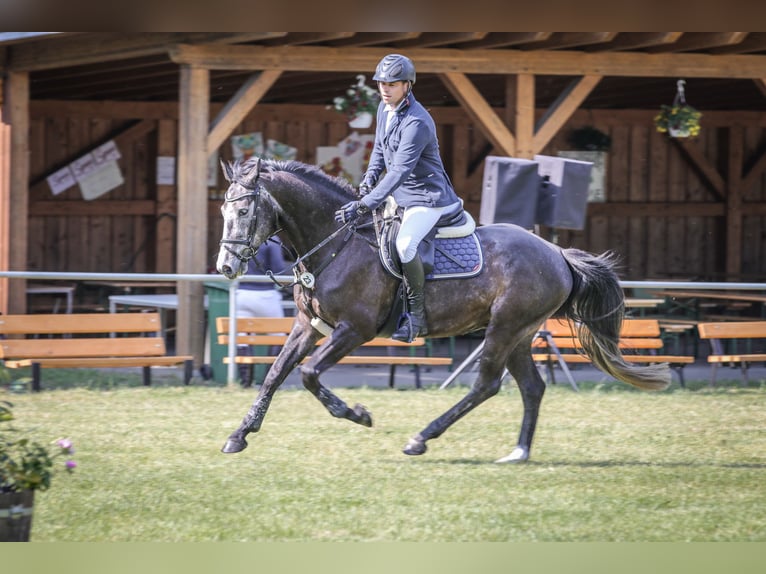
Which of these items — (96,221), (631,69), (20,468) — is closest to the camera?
(20,468)

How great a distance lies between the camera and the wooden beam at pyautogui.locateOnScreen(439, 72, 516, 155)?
12539 millimetres

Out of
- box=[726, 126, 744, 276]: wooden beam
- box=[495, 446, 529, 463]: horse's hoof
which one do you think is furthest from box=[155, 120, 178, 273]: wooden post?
box=[495, 446, 529, 463]: horse's hoof

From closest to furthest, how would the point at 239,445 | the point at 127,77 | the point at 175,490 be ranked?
the point at 175,490, the point at 239,445, the point at 127,77

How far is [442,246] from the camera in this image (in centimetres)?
769

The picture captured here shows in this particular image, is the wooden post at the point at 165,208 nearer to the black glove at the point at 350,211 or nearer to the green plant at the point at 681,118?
the green plant at the point at 681,118

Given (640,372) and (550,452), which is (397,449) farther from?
(640,372)

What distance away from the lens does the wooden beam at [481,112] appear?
1254 centimetres

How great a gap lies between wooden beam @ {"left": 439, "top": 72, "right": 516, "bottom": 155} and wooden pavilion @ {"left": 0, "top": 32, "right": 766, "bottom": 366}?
0.6 inches

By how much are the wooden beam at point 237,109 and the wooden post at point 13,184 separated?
7.40ft

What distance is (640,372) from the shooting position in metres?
8.10

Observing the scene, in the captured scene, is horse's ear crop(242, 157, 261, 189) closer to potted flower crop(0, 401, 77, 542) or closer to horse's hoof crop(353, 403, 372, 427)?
horse's hoof crop(353, 403, 372, 427)

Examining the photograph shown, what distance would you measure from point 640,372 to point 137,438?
11.7ft

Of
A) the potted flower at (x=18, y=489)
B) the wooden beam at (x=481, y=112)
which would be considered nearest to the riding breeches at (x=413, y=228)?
the potted flower at (x=18, y=489)

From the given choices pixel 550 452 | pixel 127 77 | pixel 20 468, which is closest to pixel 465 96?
pixel 127 77
